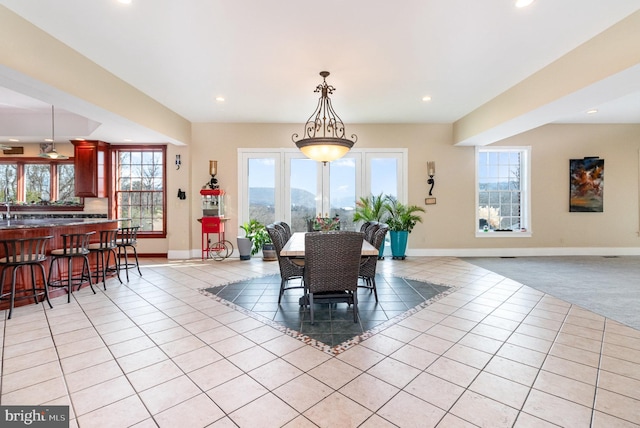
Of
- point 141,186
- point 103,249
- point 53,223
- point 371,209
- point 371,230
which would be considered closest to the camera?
point 371,230

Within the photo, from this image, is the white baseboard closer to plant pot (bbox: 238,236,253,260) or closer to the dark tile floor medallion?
plant pot (bbox: 238,236,253,260)

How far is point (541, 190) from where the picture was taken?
22.5 ft

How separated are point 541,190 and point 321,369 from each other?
23.3 ft

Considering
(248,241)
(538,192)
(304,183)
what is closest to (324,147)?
(304,183)

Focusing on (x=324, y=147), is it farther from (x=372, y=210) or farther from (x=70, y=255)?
(x=70, y=255)

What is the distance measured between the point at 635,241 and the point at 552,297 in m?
5.14

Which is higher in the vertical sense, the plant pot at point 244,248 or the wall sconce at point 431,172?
the wall sconce at point 431,172

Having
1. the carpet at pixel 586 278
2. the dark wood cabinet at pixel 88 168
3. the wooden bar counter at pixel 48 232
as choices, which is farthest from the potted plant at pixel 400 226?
the dark wood cabinet at pixel 88 168

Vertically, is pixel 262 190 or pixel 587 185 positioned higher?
pixel 587 185

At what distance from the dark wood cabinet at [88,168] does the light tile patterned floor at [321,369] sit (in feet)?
12.4

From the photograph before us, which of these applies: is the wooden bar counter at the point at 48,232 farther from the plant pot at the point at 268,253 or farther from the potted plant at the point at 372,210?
the potted plant at the point at 372,210

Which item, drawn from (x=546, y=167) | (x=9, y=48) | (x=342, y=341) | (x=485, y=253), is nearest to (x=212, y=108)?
(x=9, y=48)

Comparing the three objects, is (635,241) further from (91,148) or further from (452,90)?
(91,148)

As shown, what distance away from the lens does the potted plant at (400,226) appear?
6.43 meters
